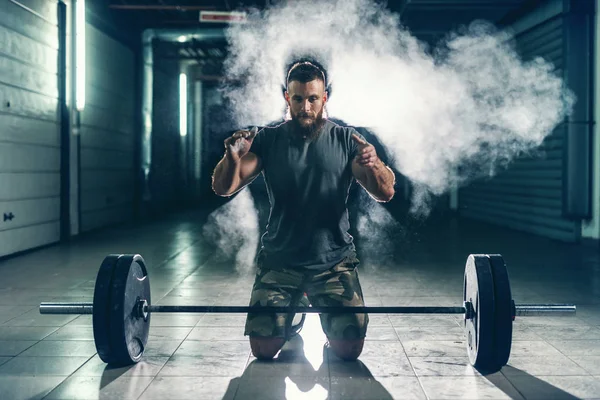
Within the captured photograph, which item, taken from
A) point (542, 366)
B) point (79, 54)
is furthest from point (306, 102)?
point (79, 54)

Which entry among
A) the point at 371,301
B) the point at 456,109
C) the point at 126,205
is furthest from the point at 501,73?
the point at 126,205

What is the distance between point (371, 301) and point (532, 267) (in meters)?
2.70

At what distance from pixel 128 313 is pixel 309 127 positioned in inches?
56.6

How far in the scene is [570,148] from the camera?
28.1ft

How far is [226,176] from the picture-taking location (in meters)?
3.09

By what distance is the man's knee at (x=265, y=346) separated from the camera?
3.23m

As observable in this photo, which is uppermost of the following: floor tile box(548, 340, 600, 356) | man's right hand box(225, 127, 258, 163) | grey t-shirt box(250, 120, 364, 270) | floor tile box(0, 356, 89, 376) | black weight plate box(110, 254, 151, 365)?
man's right hand box(225, 127, 258, 163)

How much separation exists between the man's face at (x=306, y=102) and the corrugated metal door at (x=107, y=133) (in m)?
7.54

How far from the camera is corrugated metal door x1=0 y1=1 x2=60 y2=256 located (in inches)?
287

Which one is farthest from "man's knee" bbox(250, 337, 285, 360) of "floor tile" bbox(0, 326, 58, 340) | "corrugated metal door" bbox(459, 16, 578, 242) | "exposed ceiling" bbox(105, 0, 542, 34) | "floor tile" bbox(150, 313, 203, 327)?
"exposed ceiling" bbox(105, 0, 542, 34)

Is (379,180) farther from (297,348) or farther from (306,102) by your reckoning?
(297,348)

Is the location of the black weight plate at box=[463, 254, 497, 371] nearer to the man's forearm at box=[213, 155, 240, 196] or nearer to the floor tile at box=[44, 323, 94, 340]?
the man's forearm at box=[213, 155, 240, 196]

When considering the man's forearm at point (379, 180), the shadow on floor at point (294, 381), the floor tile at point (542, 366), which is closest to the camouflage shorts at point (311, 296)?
the shadow on floor at point (294, 381)

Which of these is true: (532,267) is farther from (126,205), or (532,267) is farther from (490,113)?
(126,205)
